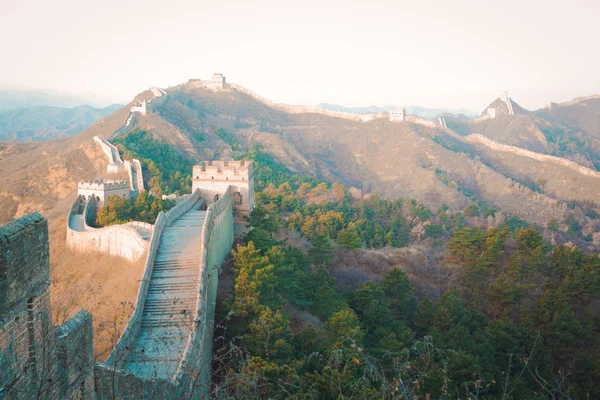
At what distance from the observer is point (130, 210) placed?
23.6m

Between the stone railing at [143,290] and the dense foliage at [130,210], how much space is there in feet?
13.7

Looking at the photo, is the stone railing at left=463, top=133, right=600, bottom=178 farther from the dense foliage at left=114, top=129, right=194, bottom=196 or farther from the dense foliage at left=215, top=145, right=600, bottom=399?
the dense foliage at left=114, top=129, right=194, bottom=196

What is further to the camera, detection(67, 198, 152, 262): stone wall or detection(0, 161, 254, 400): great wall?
detection(67, 198, 152, 262): stone wall

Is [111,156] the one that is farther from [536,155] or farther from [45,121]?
[45,121]

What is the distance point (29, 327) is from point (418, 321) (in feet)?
56.7

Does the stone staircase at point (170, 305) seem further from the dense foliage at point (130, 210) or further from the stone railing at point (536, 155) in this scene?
the stone railing at point (536, 155)

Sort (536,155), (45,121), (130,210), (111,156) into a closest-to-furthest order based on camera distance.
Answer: (130,210) → (111,156) → (536,155) → (45,121)

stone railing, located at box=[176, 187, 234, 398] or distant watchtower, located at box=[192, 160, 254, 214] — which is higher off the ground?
distant watchtower, located at box=[192, 160, 254, 214]

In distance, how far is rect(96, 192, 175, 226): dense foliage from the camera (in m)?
22.9

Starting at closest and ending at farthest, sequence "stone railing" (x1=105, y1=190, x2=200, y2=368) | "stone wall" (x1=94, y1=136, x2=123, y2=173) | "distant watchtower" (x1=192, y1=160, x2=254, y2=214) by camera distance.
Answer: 1. "stone railing" (x1=105, y1=190, x2=200, y2=368)
2. "distant watchtower" (x1=192, y1=160, x2=254, y2=214)
3. "stone wall" (x1=94, y1=136, x2=123, y2=173)

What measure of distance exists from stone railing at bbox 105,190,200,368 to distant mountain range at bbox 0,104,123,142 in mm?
120063

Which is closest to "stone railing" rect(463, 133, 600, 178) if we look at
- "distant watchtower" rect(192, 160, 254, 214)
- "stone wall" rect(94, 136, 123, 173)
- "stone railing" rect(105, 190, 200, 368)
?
"distant watchtower" rect(192, 160, 254, 214)

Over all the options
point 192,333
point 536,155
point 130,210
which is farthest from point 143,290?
point 536,155

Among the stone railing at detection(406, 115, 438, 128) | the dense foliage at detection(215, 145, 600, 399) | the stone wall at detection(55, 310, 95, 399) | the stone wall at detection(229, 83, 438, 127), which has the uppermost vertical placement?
the stone wall at detection(229, 83, 438, 127)
